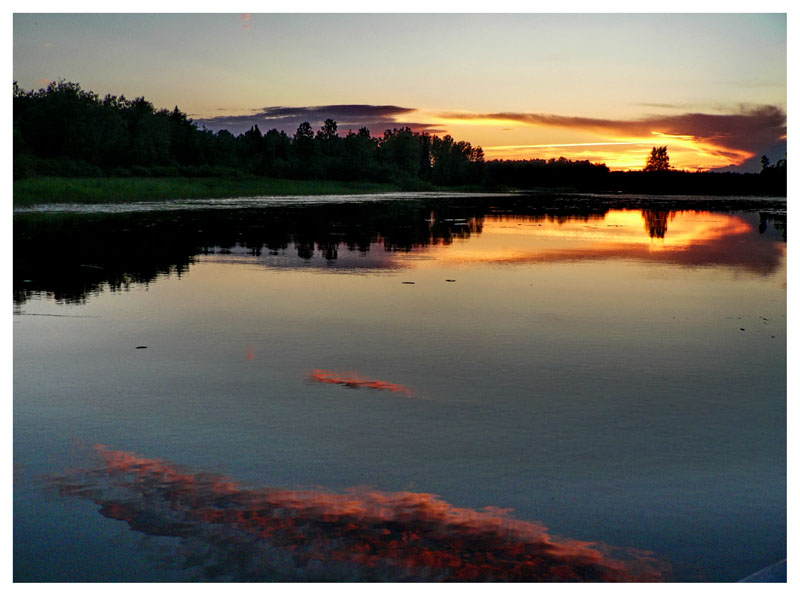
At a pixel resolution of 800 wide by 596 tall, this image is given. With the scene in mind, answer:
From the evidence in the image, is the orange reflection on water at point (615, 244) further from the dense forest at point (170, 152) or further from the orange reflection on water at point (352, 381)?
the dense forest at point (170, 152)

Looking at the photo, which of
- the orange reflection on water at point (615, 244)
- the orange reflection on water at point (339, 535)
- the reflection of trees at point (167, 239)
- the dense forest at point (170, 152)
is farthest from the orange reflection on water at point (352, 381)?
the dense forest at point (170, 152)

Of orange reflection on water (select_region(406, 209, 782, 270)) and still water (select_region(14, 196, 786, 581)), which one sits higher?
orange reflection on water (select_region(406, 209, 782, 270))

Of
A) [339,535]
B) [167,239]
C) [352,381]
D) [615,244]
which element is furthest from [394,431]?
[615,244]

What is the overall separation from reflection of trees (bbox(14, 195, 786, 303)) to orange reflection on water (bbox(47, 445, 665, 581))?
11159mm

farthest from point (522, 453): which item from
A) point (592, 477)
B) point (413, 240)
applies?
point (413, 240)

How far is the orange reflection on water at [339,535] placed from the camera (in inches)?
227

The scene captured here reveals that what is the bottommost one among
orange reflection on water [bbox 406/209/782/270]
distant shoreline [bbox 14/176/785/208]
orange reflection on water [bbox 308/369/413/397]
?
orange reflection on water [bbox 308/369/413/397]

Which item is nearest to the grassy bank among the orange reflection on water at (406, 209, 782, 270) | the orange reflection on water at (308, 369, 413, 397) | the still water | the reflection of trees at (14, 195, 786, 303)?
the reflection of trees at (14, 195, 786, 303)

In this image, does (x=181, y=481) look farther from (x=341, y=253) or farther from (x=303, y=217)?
(x=303, y=217)

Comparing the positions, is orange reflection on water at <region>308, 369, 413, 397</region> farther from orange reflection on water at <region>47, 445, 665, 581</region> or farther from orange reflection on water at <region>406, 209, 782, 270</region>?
orange reflection on water at <region>406, 209, 782, 270</region>

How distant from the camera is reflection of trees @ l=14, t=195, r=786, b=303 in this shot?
65.5 ft

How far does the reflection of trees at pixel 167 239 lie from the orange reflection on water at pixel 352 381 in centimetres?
844

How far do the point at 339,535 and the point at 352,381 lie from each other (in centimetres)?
437

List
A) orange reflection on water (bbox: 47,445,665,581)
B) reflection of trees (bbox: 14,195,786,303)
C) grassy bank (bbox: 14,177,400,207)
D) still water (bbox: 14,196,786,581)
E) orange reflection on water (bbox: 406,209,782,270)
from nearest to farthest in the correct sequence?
orange reflection on water (bbox: 47,445,665,581) → still water (bbox: 14,196,786,581) → reflection of trees (bbox: 14,195,786,303) → orange reflection on water (bbox: 406,209,782,270) → grassy bank (bbox: 14,177,400,207)
